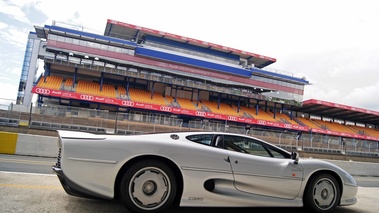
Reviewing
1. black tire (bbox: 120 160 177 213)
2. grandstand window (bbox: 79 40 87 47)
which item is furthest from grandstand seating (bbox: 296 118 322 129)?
black tire (bbox: 120 160 177 213)

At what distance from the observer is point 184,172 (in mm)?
3441

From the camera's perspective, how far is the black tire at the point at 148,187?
327 centimetres

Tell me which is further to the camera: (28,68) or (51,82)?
(28,68)

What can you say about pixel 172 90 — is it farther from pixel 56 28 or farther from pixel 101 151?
pixel 101 151

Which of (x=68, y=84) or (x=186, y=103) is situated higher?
(x=68, y=84)

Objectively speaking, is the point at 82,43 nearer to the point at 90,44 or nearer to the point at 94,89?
the point at 90,44

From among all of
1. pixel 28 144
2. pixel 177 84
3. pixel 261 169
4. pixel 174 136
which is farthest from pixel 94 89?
pixel 261 169

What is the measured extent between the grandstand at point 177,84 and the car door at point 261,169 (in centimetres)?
2232

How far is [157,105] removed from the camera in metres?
32.1

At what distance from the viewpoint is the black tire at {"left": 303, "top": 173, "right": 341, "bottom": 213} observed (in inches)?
158

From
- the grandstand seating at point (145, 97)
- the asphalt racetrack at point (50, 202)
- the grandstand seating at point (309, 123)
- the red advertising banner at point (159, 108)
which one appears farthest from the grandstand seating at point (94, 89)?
the grandstand seating at point (309, 123)

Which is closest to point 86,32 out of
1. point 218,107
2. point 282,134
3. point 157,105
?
point 157,105

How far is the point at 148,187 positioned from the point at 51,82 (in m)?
31.4

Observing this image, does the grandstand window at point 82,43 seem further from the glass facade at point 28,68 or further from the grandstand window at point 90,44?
the glass facade at point 28,68
